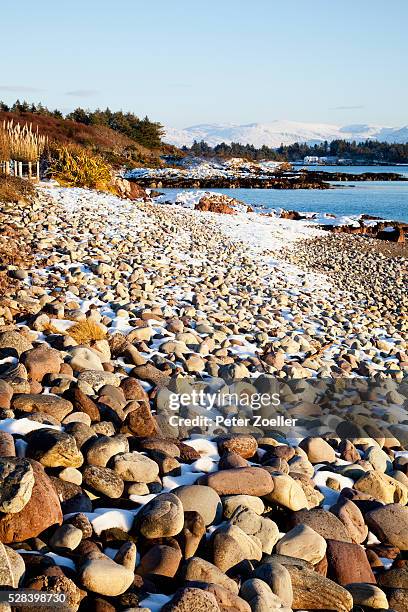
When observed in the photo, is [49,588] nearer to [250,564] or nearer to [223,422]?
[250,564]

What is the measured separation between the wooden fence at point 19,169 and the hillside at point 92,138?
10.1 metres

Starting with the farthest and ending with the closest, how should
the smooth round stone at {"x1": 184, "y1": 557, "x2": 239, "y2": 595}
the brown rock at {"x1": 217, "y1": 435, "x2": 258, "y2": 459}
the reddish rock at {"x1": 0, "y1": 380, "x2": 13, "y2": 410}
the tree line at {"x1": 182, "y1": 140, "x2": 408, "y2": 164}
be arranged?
the tree line at {"x1": 182, "y1": 140, "x2": 408, "y2": 164}, the brown rock at {"x1": 217, "y1": 435, "x2": 258, "y2": 459}, the reddish rock at {"x1": 0, "y1": 380, "x2": 13, "y2": 410}, the smooth round stone at {"x1": 184, "y1": 557, "x2": 239, "y2": 595}

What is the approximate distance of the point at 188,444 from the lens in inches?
129

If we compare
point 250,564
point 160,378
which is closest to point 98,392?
point 160,378

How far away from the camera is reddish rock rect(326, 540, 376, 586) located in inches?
94.0

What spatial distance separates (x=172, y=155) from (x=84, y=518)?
62328mm

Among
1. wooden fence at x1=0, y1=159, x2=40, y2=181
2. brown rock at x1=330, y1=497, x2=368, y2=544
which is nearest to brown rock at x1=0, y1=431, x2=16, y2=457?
brown rock at x1=330, y1=497, x2=368, y2=544

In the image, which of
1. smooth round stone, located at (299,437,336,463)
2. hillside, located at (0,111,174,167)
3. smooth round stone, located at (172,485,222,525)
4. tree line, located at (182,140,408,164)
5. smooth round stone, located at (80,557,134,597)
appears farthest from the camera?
tree line, located at (182,140,408,164)

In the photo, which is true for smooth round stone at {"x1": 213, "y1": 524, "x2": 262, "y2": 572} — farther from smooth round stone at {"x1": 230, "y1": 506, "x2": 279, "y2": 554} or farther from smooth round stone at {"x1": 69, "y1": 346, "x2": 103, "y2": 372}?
smooth round stone at {"x1": 69, "y1": 346, "x2": 103, "y2": 372}

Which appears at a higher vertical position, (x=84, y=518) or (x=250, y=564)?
(x=84, y=518)

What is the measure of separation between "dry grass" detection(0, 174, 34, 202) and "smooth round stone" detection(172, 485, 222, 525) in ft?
28.2

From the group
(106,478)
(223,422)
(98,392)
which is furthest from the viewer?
(223,422)

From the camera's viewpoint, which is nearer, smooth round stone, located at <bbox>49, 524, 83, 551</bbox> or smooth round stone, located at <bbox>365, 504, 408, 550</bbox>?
smooth round stone, located at <bbox>49, 524, 83, 551</bbox>

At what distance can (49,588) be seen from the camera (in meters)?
1.83
